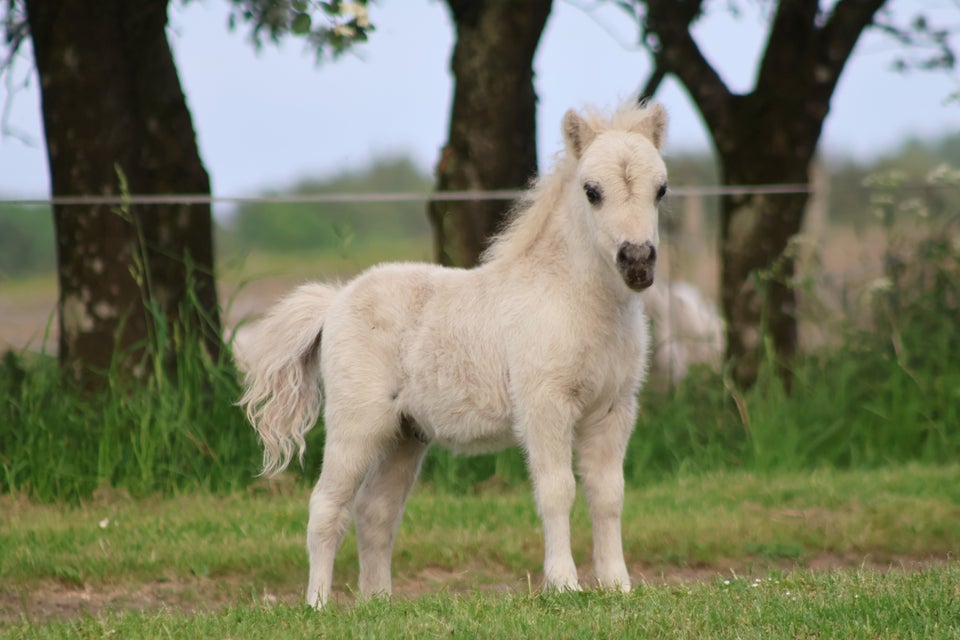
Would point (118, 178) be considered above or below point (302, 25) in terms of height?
below

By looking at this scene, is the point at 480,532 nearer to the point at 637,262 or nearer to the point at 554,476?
the point at 554,476

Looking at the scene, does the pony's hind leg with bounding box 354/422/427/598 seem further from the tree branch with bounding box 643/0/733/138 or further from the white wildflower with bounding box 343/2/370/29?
the tree branch with bounding box 643/0/733/138

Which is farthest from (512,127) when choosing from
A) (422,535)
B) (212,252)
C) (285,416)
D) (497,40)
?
(285,416)

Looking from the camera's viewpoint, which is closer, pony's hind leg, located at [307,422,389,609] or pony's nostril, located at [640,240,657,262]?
pony's nostril, located at [640,240,657,262]

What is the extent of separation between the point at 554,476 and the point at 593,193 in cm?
113

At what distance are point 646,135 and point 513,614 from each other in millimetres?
2025

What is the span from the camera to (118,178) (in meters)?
8.87

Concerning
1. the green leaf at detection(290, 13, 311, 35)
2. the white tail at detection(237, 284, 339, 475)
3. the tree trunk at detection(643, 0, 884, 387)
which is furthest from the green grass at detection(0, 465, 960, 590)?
the green leaf at detection(290, 13, 311, 35)

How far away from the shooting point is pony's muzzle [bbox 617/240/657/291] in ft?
15.5

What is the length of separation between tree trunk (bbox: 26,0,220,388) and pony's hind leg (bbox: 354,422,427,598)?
9.55ft

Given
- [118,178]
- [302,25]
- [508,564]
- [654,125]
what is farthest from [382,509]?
[118,178]

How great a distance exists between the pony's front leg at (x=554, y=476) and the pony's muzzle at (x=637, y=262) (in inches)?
23.5

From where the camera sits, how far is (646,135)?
5.23 meters

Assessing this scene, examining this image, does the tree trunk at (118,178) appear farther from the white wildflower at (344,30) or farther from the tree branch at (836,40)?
the tree branch at (836,40)
